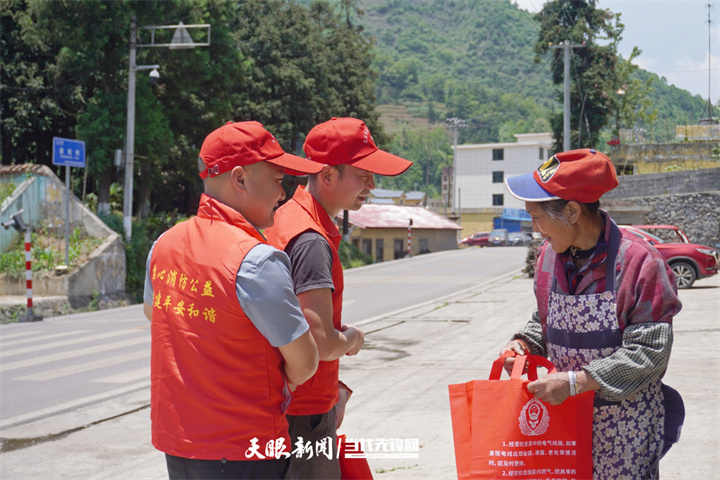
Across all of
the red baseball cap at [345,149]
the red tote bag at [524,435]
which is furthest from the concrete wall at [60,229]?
the red tote bag at [524,435]

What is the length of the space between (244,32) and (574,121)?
62.7 feet

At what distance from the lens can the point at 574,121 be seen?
42.1 m

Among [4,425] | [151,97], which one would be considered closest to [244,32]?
[151,97]

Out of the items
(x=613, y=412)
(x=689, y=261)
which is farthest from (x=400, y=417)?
(x=689, y=261)

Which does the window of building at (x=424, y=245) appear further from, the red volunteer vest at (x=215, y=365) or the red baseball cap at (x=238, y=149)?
the red volunteer vest at (x=215, y=365)

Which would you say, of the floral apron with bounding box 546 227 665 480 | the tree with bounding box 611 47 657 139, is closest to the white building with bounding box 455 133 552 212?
the tree with bounding box 611 47 657 139

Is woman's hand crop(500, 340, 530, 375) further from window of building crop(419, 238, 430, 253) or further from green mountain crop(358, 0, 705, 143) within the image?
green mountain crop(358, 0, 705, 143)

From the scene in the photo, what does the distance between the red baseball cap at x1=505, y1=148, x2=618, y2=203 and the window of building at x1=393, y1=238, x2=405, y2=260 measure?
157 feet

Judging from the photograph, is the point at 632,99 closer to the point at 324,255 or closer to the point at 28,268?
the point at 28,268

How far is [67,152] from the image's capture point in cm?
1794

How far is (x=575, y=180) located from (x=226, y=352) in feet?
4.70

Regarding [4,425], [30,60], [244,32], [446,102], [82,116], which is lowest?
[4,425]

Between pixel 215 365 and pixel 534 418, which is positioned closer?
pixel 215 365

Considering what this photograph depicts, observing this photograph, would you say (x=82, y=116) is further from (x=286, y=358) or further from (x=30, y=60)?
(x=286, y=358)
